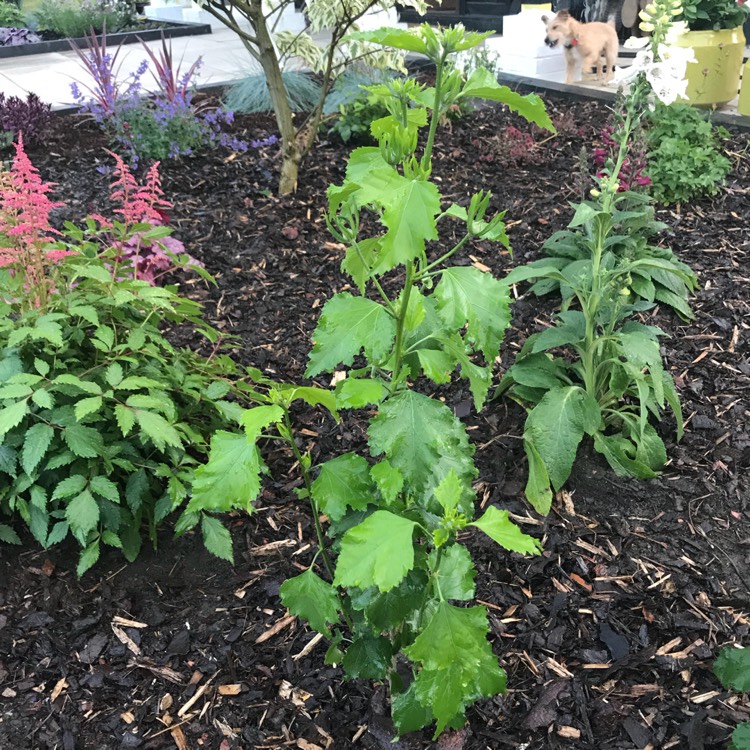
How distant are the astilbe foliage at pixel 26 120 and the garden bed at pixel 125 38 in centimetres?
557

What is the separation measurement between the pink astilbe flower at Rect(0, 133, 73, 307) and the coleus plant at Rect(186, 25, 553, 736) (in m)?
1.25

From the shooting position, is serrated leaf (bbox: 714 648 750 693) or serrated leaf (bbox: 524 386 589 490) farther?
serrated leaf (bbox: 524 386 589 490)

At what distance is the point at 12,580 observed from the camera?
2.34 meters

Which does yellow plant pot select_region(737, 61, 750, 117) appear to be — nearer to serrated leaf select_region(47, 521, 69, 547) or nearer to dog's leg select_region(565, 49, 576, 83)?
dog's leg select_region(565, 49, 576, 83)

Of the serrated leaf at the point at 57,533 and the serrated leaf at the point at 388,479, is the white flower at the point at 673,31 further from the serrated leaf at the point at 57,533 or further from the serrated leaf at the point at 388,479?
the serrated leaf at the point at 57,533

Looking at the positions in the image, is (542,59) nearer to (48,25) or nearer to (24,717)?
(24,717)

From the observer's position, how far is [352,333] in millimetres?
1564

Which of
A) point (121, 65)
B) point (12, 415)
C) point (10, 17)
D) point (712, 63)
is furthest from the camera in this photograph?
point (10, 17)

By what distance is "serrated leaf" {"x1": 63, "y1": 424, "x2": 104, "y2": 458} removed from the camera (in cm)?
209

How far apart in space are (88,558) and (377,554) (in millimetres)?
1305

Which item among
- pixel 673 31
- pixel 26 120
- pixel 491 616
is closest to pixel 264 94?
pixel 26 120

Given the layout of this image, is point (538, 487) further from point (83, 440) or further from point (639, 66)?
point (639, 66)

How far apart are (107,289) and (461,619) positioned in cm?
174

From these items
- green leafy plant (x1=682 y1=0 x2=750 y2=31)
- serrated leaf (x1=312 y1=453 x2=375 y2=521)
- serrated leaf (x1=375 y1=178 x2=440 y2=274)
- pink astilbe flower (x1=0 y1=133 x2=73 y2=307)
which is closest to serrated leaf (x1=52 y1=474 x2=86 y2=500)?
pink astilbe flower (x1=0 y1=133 x2=73 y2=307)
